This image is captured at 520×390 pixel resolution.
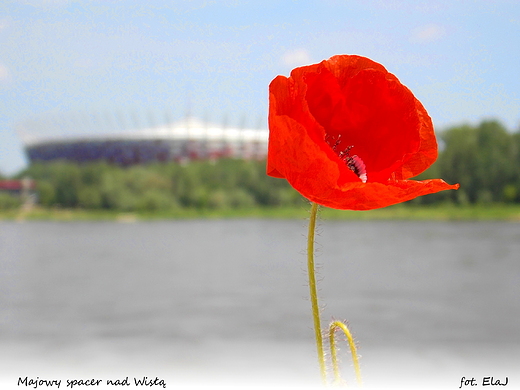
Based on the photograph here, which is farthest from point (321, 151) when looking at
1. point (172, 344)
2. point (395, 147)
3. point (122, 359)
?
point (172, 344)

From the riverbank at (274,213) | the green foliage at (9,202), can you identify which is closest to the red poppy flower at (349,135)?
the riverbank at (274,213)

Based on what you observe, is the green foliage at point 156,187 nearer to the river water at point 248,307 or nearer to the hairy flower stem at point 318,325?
the river water at point 248,307

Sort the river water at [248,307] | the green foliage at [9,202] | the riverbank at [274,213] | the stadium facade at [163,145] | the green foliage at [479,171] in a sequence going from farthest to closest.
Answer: the stadium facade at [163,145]
the green foliage at [9,202]
the riverbank at [274,213]
the green foliage at [479,171]
the river water at [248,307]

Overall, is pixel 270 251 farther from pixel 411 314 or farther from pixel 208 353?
pixel 208 353

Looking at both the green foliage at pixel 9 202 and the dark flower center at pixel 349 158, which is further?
the green foliage at pixel 9 202

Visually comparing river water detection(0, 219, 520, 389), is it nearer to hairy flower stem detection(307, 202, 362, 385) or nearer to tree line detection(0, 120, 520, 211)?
hairy flower stem detection(307, 202, 362, 385)

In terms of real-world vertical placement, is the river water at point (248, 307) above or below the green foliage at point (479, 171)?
below

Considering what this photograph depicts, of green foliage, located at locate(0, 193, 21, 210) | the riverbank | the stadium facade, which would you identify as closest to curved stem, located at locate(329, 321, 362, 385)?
the riverbank

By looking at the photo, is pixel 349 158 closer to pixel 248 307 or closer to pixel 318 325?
pixel 318 325
